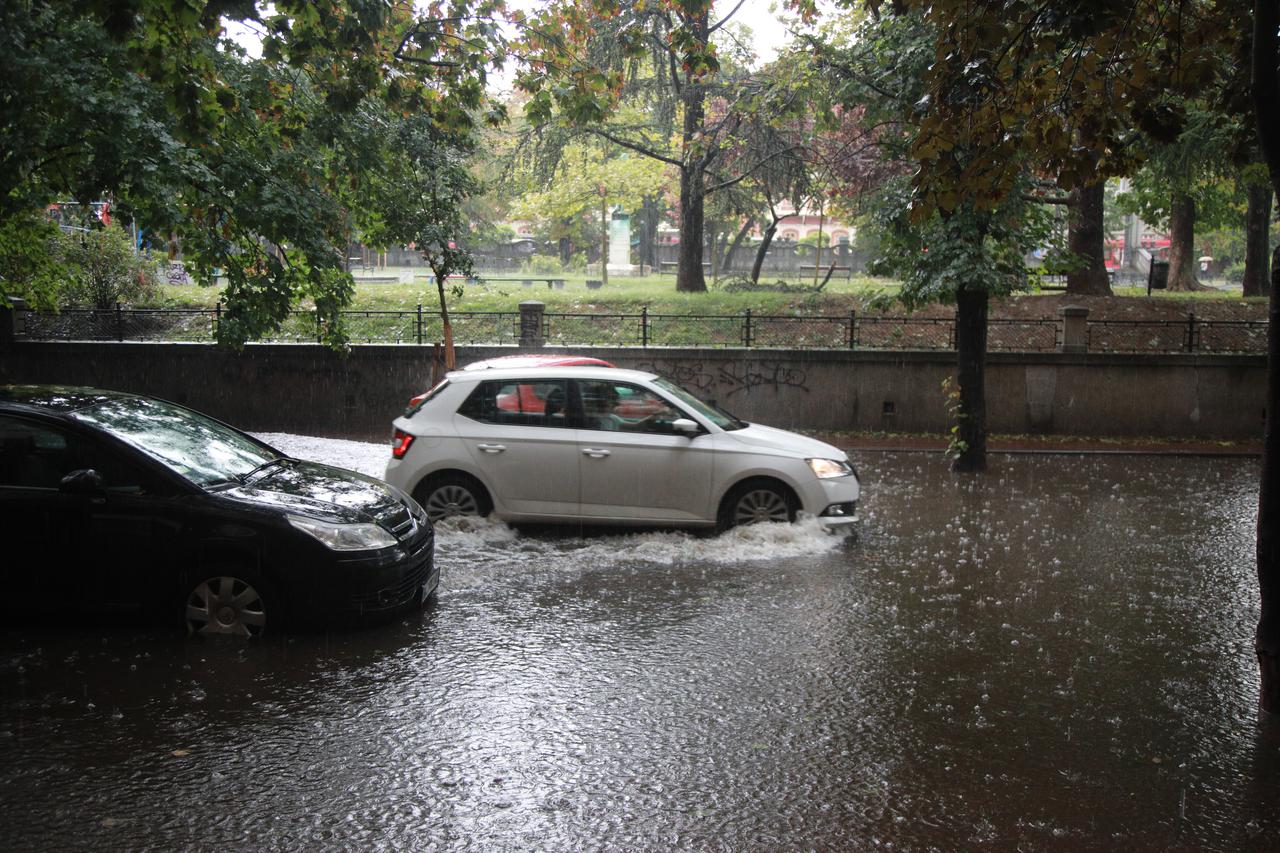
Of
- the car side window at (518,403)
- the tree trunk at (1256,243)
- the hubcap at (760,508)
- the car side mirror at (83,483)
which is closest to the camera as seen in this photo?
the car side mirror at (83,483)

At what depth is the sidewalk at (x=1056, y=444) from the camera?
Result: 1648cm

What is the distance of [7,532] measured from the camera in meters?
6.53

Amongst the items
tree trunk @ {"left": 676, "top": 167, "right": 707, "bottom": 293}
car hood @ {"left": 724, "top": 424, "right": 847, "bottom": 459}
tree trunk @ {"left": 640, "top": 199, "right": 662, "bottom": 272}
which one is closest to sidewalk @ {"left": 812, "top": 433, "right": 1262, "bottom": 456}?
car hood @ {"left": 724, "top": 424, "right": 847, "bottom": 459}

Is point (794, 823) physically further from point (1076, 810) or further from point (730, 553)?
point (730, 553)

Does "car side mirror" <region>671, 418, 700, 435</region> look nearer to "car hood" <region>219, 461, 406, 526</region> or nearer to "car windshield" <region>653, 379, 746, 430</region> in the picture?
"car windshield" <region>653, 379, 746, 430</region>

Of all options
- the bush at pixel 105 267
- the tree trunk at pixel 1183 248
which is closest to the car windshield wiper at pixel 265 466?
the bush at pixel 105 267

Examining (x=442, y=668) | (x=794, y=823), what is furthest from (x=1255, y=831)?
(x=442, y=668)

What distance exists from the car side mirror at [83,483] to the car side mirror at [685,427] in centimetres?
482

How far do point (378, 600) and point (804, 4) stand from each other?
905 centimetres

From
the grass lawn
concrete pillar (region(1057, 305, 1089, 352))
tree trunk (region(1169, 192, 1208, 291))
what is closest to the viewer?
concrete pillar (region(1057, 305, 1089, 352))

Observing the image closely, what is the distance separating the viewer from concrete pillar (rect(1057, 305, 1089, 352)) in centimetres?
1808

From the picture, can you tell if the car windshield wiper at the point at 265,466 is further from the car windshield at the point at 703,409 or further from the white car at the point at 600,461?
the car windshield at the point at 703,409

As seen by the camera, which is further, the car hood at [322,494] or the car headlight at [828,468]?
the car headlight at [828,468]

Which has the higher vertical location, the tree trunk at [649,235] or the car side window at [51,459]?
the tree trunk at [649,235]
